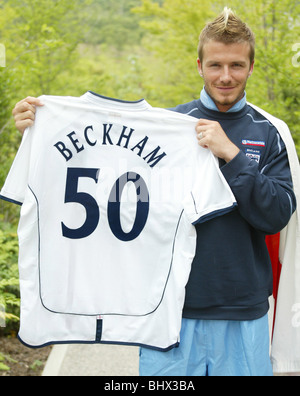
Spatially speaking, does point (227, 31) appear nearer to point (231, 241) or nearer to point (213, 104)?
point (213, 104)

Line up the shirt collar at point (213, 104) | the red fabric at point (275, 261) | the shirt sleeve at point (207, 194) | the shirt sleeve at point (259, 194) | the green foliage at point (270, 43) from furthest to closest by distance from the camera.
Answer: the green foliage at point (270, 43)
the red fabric at point (275, 261)
the shirt collar at point (213, 104)
the shirt sleeve at point (207, 194)
the shirt sleeve at point (259, 194)

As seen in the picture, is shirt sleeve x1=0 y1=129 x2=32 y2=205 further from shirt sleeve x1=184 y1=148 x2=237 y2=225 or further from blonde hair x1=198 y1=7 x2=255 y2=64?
blonde hair x1=198 y1=7 x2=255 y2=64

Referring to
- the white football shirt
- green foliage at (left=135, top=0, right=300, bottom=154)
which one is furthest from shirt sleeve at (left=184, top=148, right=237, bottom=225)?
green foliage at (left=135, top=0, right=300, bottom=154)

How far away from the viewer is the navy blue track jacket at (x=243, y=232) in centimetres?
238

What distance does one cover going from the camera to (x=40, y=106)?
2.65 metres

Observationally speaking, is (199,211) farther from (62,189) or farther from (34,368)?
(34,368)

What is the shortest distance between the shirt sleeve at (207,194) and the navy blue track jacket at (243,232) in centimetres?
5

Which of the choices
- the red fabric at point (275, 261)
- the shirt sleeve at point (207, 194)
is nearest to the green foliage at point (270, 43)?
the red fabric at point (275, 261)

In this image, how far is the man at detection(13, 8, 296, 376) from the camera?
2.44 m

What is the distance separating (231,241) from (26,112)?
1217mm

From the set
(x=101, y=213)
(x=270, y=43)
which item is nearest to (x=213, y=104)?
(x=101, y=213)

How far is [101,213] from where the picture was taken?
2.68 m

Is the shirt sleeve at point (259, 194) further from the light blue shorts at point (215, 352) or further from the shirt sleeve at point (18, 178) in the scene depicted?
the shirt sleeve at point (18, 178)

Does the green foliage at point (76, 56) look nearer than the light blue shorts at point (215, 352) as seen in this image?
No
